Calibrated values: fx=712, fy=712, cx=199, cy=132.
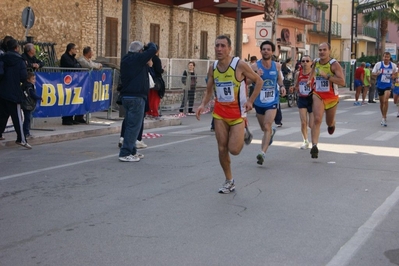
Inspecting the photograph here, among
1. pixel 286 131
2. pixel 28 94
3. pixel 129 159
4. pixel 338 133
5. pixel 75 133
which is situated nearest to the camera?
pixel 129 159

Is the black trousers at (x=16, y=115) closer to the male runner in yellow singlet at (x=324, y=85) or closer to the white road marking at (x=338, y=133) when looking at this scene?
the male runner in yellow singlet at (x=324, y=85)

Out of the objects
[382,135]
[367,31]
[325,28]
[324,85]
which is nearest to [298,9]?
[325,28]

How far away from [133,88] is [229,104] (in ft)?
10.2

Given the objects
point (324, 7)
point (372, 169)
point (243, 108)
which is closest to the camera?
point (243, 108)

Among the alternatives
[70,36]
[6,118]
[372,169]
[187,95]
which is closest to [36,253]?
[372,169]

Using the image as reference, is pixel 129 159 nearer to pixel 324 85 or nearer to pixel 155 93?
pixel 324 85

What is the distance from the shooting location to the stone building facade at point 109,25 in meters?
22.5

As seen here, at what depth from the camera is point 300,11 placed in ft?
168

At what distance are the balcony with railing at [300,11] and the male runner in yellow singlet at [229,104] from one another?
41.6 meters

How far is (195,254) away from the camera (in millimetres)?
5961

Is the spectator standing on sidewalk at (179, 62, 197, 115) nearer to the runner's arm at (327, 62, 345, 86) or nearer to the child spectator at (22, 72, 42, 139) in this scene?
the child spectator at (22, 72, 42, 139)

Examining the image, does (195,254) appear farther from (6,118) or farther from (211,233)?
(6,118)

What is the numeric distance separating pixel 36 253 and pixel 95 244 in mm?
533

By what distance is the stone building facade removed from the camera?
22.5 meters
